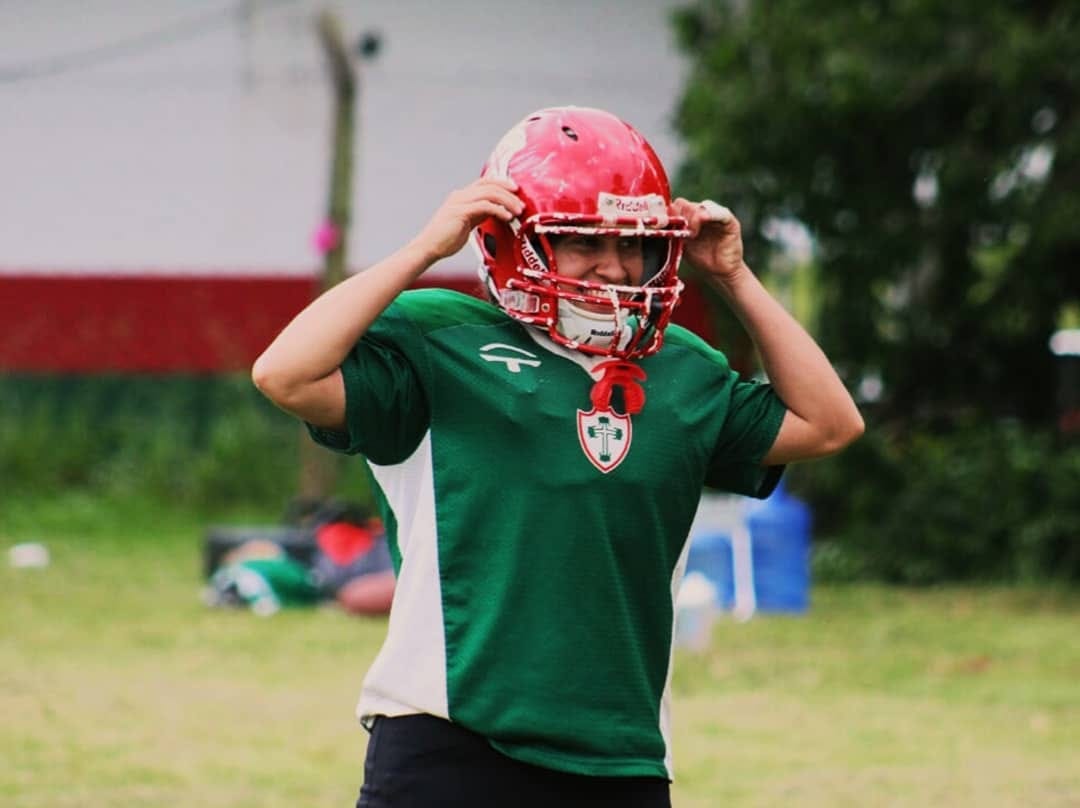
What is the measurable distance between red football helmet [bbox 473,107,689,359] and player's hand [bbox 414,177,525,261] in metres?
0.03

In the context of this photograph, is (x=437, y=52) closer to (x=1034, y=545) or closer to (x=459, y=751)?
(x=1034, y=545)

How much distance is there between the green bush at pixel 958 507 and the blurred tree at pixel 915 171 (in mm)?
581

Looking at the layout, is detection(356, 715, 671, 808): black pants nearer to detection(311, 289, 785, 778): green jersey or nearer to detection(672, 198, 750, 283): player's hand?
detection(311, 289, 785, 778): green jersey

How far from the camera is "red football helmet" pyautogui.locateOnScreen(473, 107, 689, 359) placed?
137 inches

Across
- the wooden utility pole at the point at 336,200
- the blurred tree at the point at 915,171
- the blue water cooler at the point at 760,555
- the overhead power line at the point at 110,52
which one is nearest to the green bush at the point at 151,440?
the wooden utility pole at the point at 336,200

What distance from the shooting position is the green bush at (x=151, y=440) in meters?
17.5

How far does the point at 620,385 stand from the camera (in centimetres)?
354

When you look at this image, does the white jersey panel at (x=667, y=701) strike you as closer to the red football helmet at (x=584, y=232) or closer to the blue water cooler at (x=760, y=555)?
the red football helmet at (x=584, y=232)

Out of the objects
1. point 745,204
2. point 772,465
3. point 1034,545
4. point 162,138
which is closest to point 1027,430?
point 1034,545

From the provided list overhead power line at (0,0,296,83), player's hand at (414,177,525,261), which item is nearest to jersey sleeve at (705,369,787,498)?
player's hand at (414,177,525,261)

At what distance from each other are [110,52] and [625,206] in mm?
17333

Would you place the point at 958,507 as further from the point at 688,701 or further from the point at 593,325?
the point at 593,325

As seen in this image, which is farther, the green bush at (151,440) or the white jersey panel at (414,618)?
the green bush at (151,440)

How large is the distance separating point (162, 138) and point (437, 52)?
2859mm
